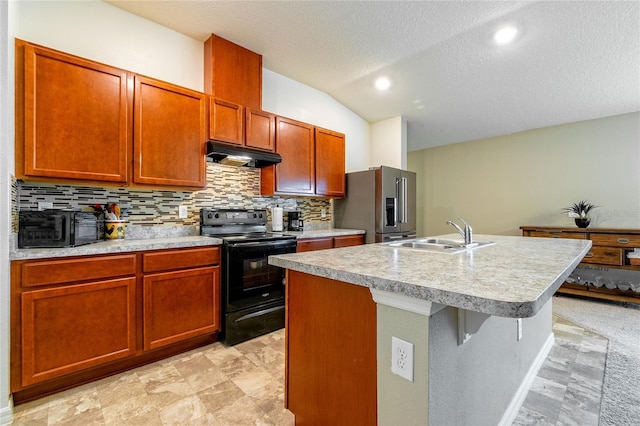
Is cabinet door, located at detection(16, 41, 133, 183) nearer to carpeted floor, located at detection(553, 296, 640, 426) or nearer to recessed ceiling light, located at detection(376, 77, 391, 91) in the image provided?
recessed ceiling light, located at detection(376, 77, 391, 91)

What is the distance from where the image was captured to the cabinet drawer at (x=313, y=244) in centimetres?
314

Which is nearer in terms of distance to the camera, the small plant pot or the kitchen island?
the kitchen island

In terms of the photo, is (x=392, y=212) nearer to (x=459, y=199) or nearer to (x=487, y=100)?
(x=487, y=100)

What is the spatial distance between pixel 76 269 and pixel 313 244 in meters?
2.04

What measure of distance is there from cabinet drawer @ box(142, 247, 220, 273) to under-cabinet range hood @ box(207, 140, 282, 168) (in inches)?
33.9

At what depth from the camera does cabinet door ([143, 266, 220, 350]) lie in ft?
7.04

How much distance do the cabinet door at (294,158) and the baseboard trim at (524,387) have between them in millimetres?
2584

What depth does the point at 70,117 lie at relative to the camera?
1.98 meters

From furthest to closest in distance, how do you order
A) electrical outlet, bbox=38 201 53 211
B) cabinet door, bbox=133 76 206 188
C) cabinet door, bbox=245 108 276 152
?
cabinet door, bbox=245 108 276 152
cabinet door, bbox=133 76 206 188
electrical outlet, bbox=38 201 53 211

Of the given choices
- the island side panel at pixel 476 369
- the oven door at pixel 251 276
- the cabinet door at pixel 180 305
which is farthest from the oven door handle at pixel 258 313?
the island side panel at pixel 476 369

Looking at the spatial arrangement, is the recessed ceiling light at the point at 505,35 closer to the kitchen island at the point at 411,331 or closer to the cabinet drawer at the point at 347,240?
the kitchen island at the point at 411,331

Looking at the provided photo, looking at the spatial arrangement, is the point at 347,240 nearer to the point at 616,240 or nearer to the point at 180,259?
the point at 180,259

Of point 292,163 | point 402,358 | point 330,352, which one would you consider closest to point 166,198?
point 292,163

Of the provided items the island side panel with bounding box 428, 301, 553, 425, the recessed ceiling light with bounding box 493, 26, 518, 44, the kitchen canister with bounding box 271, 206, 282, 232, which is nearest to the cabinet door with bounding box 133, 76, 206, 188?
the kitchen canister with bounding box 271, 206, 282, 232
